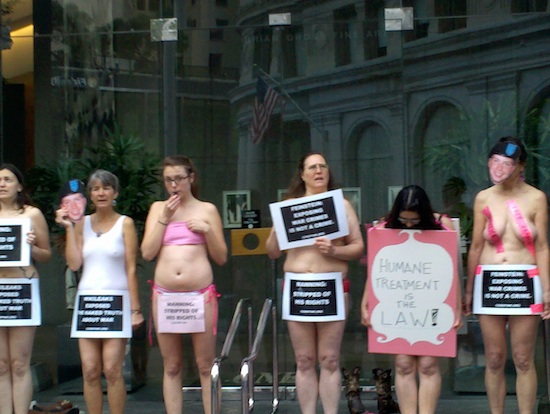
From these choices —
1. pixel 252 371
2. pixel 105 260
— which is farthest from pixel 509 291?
pixel 105 260

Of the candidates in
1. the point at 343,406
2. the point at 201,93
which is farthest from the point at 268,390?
the point at 201,93

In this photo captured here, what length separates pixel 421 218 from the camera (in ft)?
24.4

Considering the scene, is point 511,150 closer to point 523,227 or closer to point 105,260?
point 523,227

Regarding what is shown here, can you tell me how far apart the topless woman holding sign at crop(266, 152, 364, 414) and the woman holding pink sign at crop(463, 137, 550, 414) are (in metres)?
0.86

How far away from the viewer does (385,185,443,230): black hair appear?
7340 mm

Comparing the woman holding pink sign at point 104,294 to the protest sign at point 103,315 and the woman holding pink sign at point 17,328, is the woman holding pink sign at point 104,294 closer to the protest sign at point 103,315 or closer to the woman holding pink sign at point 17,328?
the protest sign at point 103,315

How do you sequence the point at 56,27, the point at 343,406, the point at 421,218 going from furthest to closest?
the point at 56,27 → the point at 343,406 → the point at 421,218

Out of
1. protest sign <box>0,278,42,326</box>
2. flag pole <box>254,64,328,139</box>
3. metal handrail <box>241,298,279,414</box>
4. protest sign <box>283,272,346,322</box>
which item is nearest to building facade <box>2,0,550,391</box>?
flag pole <box>254,64,328,139</box>

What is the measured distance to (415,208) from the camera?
7.38 meters

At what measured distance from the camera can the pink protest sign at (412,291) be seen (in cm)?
746

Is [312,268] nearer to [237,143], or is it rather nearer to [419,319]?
[419,319]

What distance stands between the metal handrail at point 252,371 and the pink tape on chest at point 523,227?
1.82 meters

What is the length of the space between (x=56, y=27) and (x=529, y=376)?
5.11 m

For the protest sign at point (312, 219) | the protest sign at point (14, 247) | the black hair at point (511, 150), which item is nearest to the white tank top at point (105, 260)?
the protest sign at point (14, 247)
